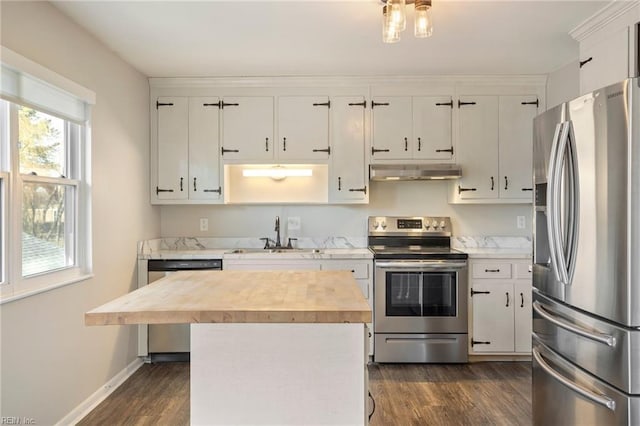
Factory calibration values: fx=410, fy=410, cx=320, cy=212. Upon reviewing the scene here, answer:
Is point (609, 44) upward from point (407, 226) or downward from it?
upward

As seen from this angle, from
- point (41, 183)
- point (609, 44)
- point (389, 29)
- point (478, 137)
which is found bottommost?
point (41, 183)

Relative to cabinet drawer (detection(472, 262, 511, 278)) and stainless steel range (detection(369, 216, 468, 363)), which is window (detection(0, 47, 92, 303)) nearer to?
stainless steel range (detection(369, 216, 468, 363))

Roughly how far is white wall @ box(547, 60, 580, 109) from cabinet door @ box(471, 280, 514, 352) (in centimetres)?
165

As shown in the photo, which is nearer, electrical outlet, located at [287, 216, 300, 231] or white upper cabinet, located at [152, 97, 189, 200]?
white upper cabinet, located at [152, 97, 189, 200]

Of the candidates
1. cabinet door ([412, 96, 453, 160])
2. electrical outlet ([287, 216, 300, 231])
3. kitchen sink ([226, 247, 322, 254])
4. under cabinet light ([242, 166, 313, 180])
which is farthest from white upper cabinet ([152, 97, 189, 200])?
cabinet door ([412, 96, 453, 160])

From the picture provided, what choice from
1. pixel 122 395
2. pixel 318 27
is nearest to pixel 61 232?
pixel 122 395

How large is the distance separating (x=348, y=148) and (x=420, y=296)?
Result: 145 cm

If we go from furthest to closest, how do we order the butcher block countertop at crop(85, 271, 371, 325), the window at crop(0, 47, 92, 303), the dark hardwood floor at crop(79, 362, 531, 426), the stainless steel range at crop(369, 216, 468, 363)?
1. the stainless steel range at crop(369, 216, 468, 363)
2. the dark hardwood floor at crop(79, 362, 531, 426)
3. the window at crop(0, 47, 92, 303)
4. the butcher block countertop at crop(85, 271, 371, 325)

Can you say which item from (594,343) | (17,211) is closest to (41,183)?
(17,211)

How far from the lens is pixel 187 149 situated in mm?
3762

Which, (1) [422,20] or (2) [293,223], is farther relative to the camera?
(2) [293,223]

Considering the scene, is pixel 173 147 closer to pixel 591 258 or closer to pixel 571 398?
pixel 591 258

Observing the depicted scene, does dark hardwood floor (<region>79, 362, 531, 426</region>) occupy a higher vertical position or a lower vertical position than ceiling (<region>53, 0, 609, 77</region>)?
lower

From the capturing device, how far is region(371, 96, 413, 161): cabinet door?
372cm
